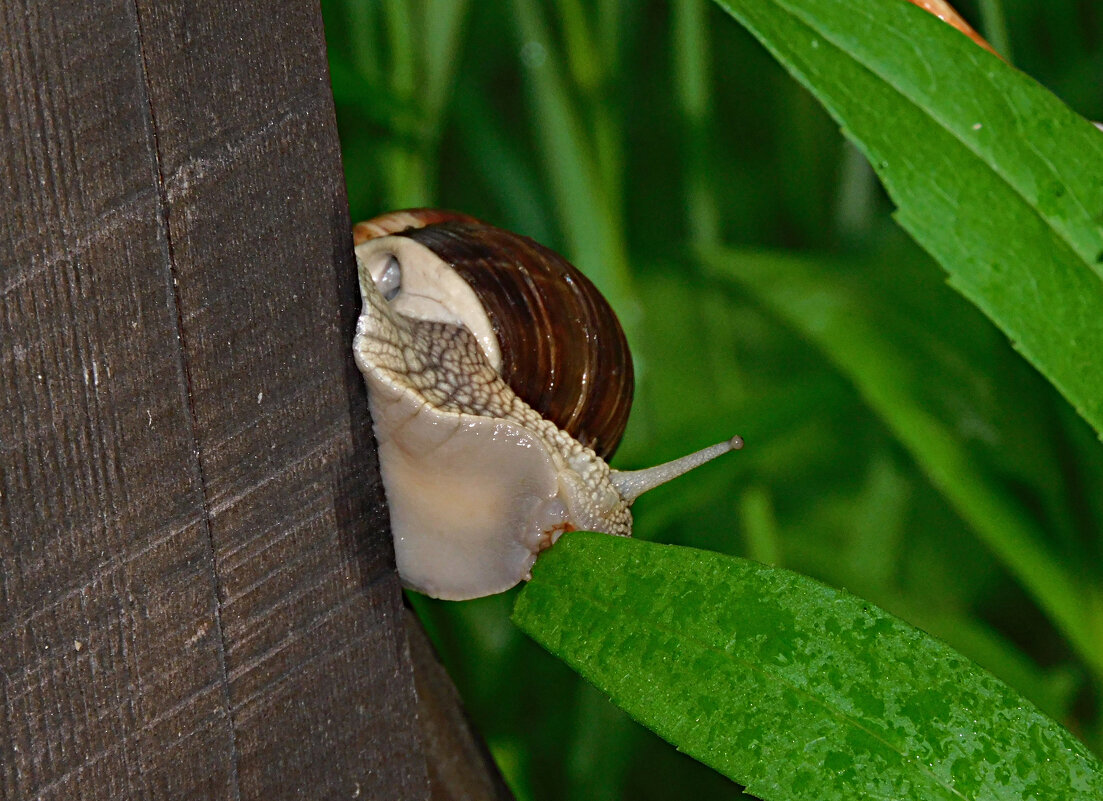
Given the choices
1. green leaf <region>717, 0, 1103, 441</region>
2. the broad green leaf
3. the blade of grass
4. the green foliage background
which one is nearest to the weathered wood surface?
green leaf <region>717, 0, 1103, 441</region>

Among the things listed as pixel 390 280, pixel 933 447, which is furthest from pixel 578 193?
pixel 390 280

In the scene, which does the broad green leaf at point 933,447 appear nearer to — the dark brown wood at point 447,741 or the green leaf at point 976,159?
the green leaf at point 976,159

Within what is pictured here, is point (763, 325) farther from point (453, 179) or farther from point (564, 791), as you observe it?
point (564, 791)

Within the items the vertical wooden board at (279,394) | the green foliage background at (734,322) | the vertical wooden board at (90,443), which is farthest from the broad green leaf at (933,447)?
the vertical wooden board at (90,443)

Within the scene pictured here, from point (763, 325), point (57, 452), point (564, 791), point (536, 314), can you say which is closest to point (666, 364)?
point (763, 325)

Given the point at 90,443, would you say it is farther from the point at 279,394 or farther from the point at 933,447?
the point at 933,447

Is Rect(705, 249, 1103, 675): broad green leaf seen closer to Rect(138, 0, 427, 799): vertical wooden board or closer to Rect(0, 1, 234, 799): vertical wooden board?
Rect(138, 0, 427, 799): vertical wooden board
